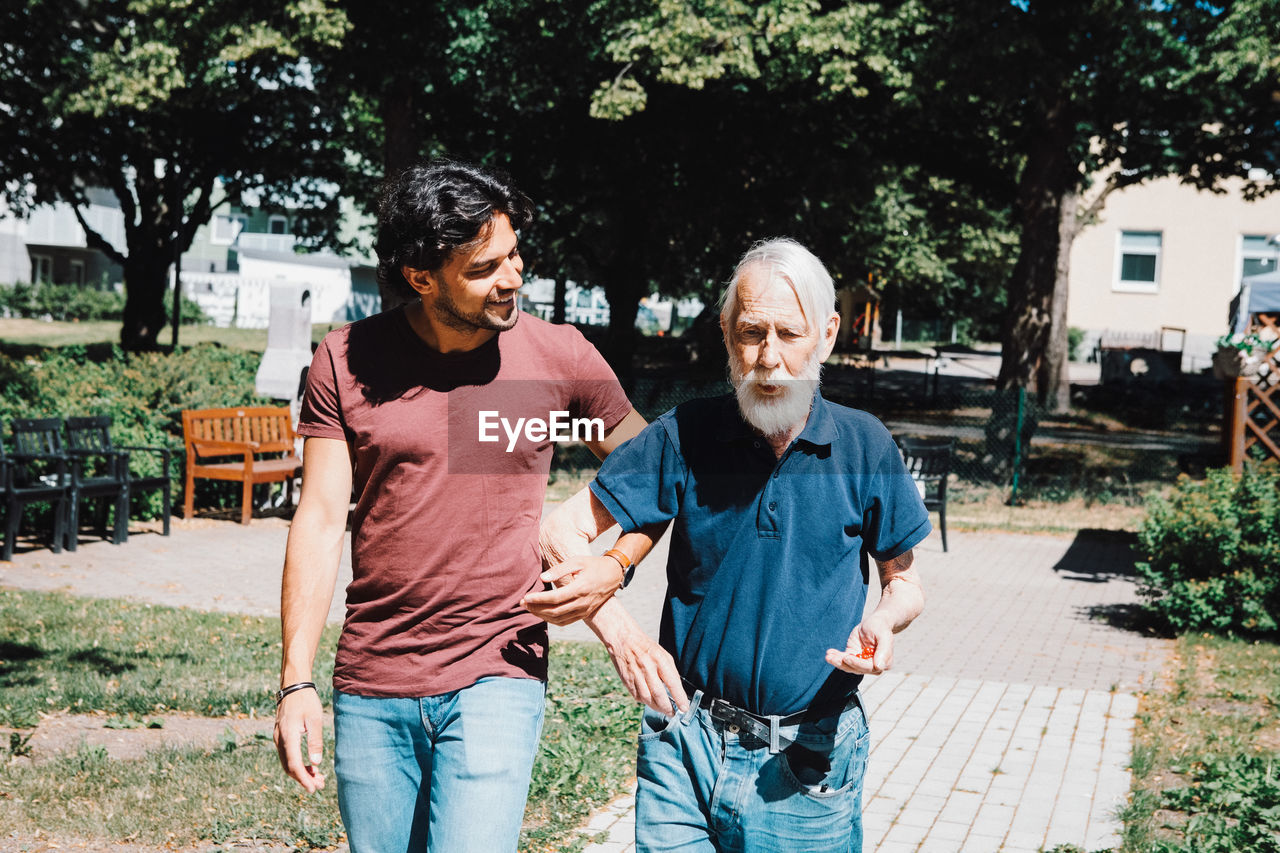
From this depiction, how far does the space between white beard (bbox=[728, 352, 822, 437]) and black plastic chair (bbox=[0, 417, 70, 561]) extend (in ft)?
30.3

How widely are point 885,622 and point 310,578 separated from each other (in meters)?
1.22

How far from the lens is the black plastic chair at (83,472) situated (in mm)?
10523

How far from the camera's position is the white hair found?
254cm

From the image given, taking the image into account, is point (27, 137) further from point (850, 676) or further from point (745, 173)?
point (850, 676)

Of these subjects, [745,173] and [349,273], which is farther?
[349,273]

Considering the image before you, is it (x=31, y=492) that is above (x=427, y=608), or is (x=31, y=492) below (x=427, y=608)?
below

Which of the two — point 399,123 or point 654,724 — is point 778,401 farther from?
point 399,123

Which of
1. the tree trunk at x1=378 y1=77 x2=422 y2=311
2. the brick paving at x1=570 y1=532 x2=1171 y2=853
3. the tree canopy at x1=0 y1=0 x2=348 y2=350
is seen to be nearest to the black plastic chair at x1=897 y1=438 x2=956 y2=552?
the brick paving at x1=570 y1=532 x2=1171 y2=853

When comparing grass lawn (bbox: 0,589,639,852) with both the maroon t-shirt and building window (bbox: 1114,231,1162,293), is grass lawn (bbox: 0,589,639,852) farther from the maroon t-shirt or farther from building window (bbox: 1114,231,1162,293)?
building window (bbox: 1114,231,1162,293)

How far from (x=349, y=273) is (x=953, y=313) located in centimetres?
3432

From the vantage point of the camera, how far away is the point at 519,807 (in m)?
2.69

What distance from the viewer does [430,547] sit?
2.63 m

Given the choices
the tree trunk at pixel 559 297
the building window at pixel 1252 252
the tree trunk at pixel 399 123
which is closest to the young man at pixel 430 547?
the tree trunk at pixel 399 123

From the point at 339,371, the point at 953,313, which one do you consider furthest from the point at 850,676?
the point at 953,313
